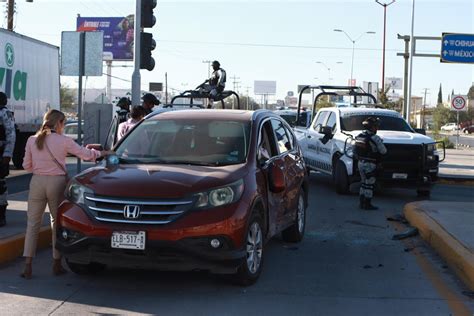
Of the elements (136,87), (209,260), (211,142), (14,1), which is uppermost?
(14,1)

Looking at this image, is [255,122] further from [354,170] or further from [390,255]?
[354,170]

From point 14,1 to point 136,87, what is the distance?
1068 inches

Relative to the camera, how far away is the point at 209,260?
5.55 m

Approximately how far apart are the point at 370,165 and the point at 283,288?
→ 5737 millimetres

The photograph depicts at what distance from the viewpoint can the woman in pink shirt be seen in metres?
6.25

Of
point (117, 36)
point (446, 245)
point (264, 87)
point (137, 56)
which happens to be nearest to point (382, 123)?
point (137, 56)

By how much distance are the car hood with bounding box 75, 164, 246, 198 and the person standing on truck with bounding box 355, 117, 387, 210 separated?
18.4 ft

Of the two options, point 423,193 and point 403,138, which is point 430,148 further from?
point 423,193

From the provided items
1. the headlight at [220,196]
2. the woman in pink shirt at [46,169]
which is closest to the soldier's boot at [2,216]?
the woman in pink shirt at [46,169]

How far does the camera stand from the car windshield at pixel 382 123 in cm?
1402

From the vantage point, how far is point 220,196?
5.75 metres

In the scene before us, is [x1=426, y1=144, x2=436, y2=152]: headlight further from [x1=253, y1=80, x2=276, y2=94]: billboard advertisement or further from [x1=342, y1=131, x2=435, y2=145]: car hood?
[x1=253, y1=80, x2=276, y2=94]: billboard advertisement

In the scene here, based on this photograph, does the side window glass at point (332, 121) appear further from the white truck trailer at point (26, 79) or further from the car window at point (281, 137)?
the white truck trailer at point (26, 79)

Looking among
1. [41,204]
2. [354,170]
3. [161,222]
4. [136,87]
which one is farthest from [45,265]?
[354,170]
